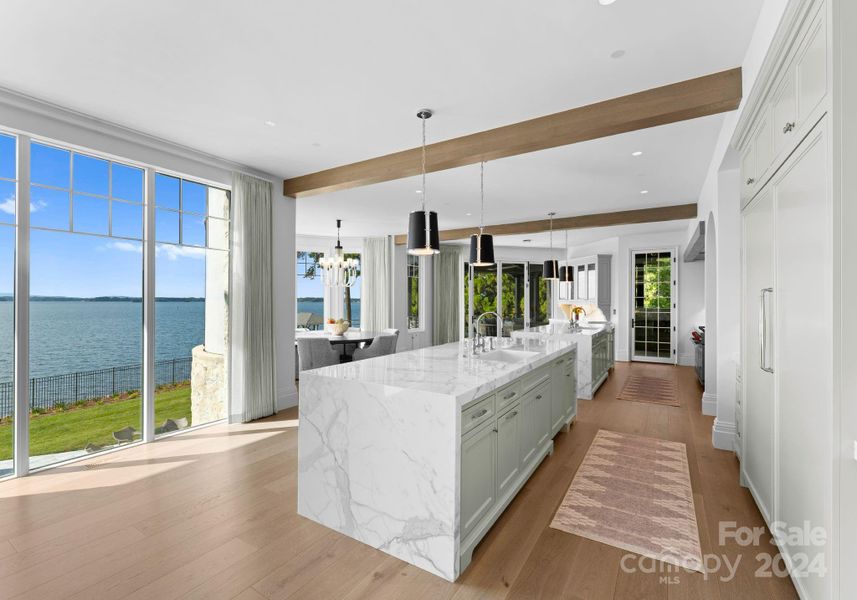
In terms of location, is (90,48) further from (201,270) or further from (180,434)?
(180,434)

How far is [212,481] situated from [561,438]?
9.77 feet

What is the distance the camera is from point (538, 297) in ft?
36.8

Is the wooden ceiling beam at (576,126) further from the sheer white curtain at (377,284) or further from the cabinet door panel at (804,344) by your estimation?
the sheer white curtain at (377,284)

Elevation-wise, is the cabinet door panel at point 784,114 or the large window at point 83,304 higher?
the cabinet door panel at point 784,114

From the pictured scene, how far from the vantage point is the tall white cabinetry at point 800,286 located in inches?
55.5

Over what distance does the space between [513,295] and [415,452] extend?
9.17m

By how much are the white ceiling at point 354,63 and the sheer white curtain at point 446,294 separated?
246 inches

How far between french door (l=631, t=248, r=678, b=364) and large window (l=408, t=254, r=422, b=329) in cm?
468

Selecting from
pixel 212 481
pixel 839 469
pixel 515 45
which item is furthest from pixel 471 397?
pixel 212 481

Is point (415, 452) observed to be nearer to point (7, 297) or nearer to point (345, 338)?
point (7, 297)

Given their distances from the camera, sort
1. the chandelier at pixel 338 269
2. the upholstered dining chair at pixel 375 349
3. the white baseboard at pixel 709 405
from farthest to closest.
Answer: the chandelier at pixel 338 269, the upholstered dining chair at pixel 375 349, the white baseboard at pixel 709 405

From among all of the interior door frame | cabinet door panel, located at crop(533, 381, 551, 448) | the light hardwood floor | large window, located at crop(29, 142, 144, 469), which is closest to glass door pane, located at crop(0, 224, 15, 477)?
large window, located at crop(29, 142, 144, 469)

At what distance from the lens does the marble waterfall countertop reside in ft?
7.06

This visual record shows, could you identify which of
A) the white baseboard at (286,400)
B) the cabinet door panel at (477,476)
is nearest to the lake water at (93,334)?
the white baseboard at (286,400)
